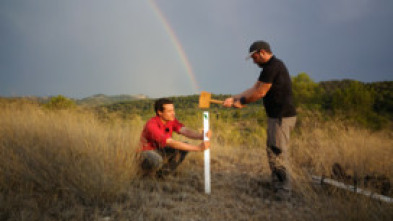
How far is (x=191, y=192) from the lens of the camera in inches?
153

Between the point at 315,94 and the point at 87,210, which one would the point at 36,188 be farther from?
the point at 315,94

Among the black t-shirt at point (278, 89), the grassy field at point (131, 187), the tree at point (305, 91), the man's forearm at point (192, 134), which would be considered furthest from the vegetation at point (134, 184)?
the tree at point (305, 91)

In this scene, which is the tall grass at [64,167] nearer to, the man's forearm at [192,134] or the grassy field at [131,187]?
the grassy field at [131,187]

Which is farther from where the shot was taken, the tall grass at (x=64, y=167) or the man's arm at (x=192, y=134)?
the man's arm at (x=192, y=134)

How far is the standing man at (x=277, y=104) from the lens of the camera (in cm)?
376

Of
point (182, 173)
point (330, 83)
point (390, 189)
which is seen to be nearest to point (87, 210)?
point (182, 173)

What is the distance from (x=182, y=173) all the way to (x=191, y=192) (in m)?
0.75

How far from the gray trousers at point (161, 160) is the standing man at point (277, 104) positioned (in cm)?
143

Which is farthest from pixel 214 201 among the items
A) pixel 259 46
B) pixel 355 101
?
pixel 355 101

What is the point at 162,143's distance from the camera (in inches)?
154

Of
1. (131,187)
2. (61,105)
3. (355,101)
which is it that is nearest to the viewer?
(131,187)

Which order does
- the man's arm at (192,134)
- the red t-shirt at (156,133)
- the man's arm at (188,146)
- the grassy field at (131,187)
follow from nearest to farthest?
1. the grassy field at (131,187)
2. the man's arm at (188,146)
3. the red t-shirt at (156,133)
4. the man's arm at (192,134)

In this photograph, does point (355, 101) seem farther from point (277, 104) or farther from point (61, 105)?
point (277, 104)

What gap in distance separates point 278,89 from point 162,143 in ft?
6.10
